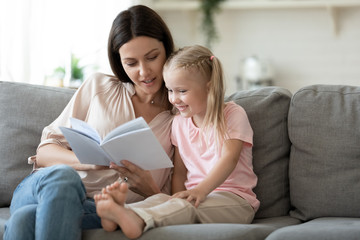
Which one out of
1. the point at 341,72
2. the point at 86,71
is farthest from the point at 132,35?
the point at 341,72

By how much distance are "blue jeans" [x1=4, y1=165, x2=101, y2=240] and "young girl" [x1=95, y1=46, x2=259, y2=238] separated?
22 cm

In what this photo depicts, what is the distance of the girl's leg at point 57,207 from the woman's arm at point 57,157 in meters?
0.28

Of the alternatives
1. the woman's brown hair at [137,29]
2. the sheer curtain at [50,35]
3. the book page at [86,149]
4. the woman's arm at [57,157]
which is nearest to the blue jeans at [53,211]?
the book page at [86,149]

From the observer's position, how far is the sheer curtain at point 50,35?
2.88 m

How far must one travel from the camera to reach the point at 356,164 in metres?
1.70

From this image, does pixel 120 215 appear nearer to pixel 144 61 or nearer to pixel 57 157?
pixel 57 157

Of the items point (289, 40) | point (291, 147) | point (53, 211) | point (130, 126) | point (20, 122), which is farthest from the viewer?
point (289, 40)

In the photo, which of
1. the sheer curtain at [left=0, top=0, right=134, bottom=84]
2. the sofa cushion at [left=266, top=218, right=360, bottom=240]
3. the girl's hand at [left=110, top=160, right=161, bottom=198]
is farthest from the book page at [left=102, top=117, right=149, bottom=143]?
the sheer curtain at [left=0, top=0, right=134, bottom=84]

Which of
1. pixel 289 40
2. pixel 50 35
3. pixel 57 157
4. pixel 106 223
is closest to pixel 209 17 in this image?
pixel 289 40

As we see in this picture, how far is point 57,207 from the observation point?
1314 mm

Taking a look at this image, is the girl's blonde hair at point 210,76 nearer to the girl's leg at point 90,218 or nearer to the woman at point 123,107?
the woman at point 123,107

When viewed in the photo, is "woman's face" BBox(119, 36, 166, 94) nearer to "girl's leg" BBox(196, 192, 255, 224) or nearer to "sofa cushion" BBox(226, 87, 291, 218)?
"sofa cushion" BBox(226, 87, 291, 218)

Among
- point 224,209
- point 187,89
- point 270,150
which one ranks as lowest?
point 224,209

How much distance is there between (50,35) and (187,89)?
1.87 meters
